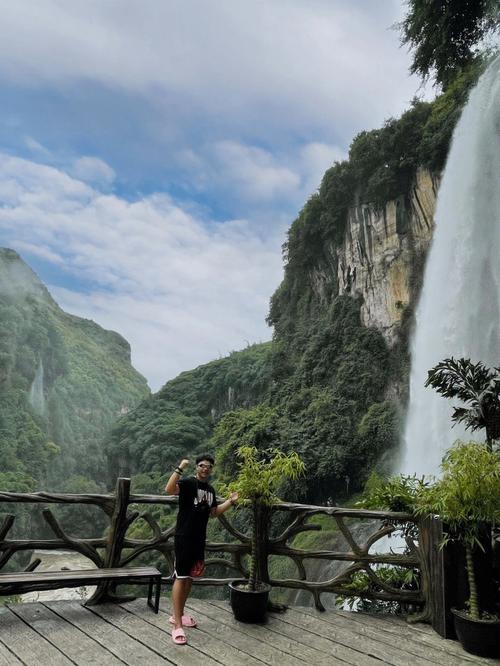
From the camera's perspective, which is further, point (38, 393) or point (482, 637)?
point (38, 393)

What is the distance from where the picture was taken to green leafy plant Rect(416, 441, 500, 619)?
303 cm

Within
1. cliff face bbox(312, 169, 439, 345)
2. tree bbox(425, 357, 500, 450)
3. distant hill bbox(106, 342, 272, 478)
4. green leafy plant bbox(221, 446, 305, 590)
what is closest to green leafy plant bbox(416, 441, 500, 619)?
green leafy plant bbox(221, 446, 305, 590)

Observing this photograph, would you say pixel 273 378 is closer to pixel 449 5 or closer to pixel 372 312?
pixel 372 312

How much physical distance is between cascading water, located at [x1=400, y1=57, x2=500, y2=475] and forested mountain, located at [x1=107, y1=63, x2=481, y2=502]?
7.61ft

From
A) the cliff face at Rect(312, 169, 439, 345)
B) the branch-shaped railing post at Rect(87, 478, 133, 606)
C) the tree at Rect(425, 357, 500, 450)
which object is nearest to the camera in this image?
the branch-shaped railing post at Rect(87, 478, 133, 606)

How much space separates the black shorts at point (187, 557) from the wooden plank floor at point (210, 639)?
1.18ft

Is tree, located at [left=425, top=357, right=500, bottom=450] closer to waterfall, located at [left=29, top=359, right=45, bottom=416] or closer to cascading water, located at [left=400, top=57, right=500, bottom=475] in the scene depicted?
cascading water, located at [left=400, top=57, right=500, bottom=475]

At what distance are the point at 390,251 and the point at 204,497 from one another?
80.2 feet

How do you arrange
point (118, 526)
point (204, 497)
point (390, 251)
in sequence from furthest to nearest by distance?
point (390, 251), point (118, 526), point (204, 497)

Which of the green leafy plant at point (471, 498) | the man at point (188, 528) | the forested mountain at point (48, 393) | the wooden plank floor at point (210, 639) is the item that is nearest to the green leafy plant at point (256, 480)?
the man at point (188, 528)

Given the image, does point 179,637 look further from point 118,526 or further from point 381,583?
point 381,583

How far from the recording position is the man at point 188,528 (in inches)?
124

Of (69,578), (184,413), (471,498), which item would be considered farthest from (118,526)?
(184,413)

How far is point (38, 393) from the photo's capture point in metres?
53.0
